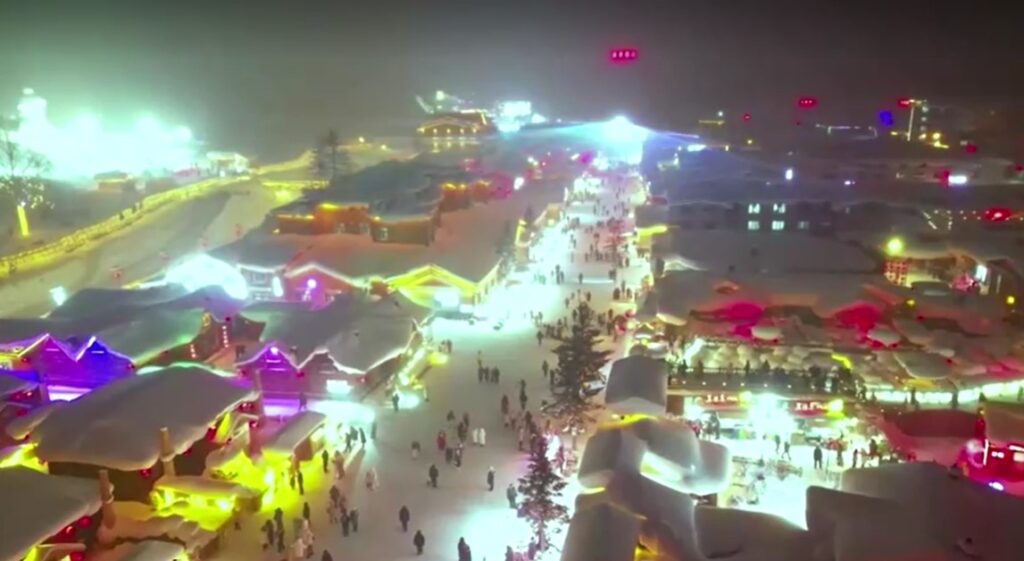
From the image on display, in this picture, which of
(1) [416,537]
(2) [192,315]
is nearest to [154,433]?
(1) [416,537]

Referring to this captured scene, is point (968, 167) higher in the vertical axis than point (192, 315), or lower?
higher

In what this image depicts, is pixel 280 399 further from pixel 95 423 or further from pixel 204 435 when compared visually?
pixel 95 423

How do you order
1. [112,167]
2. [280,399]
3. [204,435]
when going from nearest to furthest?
[204,435]
[280,399]
[112,167]

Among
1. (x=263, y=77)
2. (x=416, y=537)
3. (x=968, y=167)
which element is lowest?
(x=416, y=537)

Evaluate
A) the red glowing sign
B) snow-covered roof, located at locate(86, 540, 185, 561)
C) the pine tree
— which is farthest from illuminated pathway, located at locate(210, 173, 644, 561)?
the red glowing sign

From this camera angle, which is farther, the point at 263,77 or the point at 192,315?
the point at 263,77

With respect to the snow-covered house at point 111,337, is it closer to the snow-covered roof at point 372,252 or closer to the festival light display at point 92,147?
the snow-covered roof at point 372,252

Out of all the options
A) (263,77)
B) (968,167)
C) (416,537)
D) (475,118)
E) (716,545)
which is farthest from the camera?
(263,77)

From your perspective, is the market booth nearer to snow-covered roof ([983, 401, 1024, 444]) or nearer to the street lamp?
snow-covered roof ([983, 401, 1024, 444])
